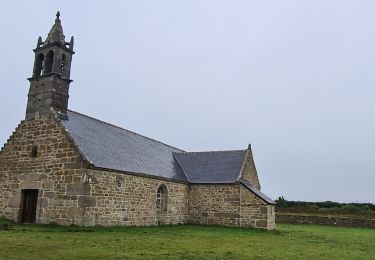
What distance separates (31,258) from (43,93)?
13915mm

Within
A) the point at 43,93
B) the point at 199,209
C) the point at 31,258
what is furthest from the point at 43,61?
the point at 31,258

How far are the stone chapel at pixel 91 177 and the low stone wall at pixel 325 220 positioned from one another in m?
10.7

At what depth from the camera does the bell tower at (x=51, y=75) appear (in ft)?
68.5

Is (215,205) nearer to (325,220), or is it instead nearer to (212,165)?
(212,165)

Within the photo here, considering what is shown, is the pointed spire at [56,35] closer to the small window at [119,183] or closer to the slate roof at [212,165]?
the small window at [119,183]

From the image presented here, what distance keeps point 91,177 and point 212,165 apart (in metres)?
11.8

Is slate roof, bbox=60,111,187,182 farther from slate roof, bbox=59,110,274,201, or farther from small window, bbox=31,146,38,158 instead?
small window, bbox=31,146,38,158

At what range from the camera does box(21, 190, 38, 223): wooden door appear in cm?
1967

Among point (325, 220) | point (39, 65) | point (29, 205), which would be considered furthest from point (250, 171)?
point (39, 65)

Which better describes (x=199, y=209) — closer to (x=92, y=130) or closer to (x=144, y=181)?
(x=144, y=181)

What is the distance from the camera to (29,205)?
20.1m

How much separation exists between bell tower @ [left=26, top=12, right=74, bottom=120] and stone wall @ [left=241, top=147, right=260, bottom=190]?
42.1ft

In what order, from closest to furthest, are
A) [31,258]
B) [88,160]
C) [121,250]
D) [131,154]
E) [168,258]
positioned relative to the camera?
[31,258] → [168,258] → [121,250] → [88,160] → [131,154]

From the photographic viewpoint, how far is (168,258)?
9.66 metres
